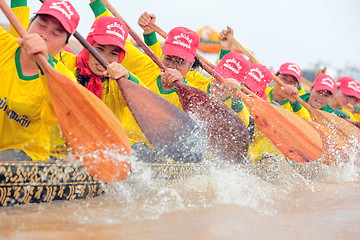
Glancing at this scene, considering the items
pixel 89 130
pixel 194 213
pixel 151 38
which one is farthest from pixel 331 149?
pixel 89 130

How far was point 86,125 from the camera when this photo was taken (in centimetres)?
235

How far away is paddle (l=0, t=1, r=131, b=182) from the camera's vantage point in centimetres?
226

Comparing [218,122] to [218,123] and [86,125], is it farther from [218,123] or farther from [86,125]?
[86,125]

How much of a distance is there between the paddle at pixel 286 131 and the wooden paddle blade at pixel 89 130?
202 cm

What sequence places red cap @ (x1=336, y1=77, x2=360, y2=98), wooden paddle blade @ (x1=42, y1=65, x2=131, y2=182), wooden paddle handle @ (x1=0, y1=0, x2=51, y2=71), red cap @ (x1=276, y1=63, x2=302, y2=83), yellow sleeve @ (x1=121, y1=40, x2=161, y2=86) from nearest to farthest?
wooden paddle blade @ (x1=42, y1=65, x2=131, y2=182)
wooden paddle handle @ (x1=0, y1=0, x2=51, y2=71)
yellow sleeve @ (x1=121, y1=40, x2=161, y2=86)
red cap @ (x1=276, y1=63, x2=302, y2=83)
red cap @ (x1=336, y1=77, x2=360, y2=98)

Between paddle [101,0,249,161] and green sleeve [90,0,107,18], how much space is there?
0.76 metres

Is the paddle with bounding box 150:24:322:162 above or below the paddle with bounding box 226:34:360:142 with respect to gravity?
above

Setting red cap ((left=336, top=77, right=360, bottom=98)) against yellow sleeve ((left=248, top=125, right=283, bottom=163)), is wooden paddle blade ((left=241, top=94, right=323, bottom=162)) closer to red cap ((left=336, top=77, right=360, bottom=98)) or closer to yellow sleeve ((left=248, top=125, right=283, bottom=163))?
yellow sleeve ((left=248, top=125, right=283, bottom=163))

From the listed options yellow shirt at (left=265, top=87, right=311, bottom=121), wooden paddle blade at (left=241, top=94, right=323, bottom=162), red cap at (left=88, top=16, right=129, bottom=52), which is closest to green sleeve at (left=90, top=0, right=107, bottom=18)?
red cap at (left=88, top=16, right=129, bottom=52)

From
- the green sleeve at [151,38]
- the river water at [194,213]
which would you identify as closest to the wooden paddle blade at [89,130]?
the river water at [194,213]

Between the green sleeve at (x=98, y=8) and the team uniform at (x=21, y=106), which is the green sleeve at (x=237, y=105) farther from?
the team uniform at (x=21, y=106)

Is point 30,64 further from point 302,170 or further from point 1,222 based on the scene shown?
point 302,170

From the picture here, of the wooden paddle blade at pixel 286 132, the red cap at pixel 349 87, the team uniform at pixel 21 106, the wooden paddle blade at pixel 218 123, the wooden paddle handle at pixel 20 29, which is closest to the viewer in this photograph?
the wooden paddle handle at pixel 20 29

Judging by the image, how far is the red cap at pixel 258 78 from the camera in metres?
5.09
